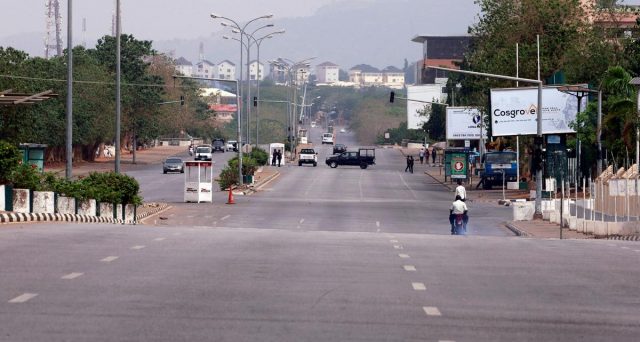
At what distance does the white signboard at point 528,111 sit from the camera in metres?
75.2

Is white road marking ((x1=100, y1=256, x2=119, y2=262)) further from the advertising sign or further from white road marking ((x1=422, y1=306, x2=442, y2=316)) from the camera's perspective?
the advertising sign

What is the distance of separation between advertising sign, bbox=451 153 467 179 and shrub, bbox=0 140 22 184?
178ft

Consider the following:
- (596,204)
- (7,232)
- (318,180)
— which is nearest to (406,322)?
(7,232)

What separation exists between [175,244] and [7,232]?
4253 mm

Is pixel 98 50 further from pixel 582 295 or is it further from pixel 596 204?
pixel 582 295

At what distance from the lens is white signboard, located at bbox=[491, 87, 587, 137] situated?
75188mm

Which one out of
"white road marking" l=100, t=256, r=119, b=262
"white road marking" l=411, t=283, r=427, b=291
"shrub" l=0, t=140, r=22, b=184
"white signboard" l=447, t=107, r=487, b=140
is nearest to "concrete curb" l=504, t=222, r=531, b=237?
"shrub" l=0, t=140, r=22, b=184

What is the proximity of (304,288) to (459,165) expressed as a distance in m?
74.4

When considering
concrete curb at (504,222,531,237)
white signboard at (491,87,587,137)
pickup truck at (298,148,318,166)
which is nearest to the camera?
concrete curb at (504,222,531,237)

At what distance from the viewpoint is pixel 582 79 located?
82.1m

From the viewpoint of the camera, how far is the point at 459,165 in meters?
89.4

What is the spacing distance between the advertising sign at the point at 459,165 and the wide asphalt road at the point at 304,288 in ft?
200

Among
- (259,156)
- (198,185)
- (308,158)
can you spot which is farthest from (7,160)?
(308,158)

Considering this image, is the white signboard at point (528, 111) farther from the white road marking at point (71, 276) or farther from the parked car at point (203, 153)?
the white road marking at point (71, 276)
